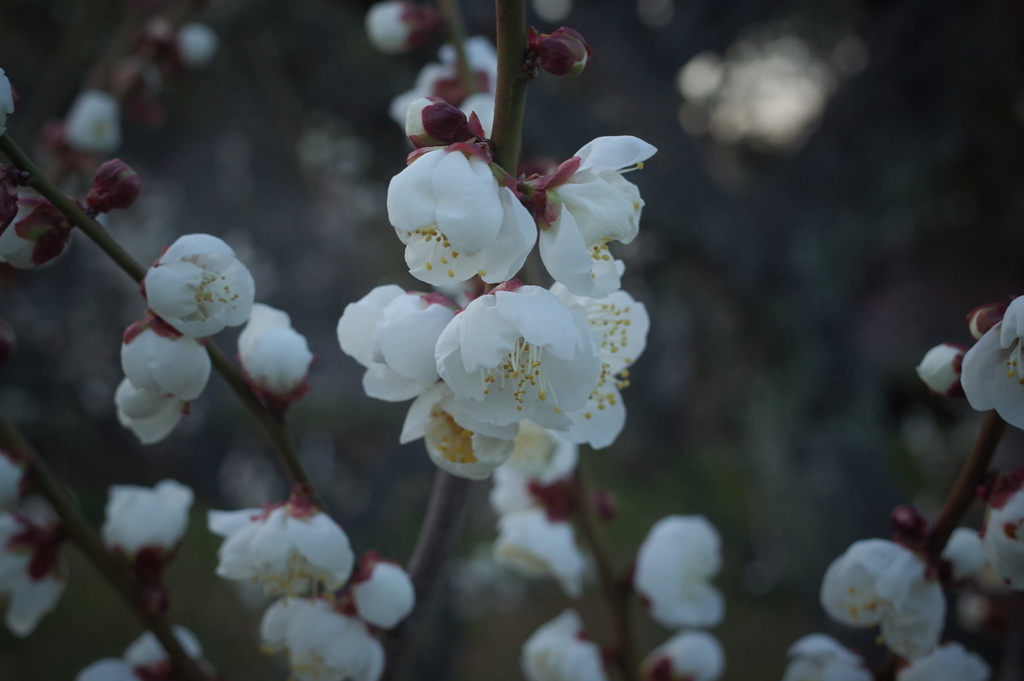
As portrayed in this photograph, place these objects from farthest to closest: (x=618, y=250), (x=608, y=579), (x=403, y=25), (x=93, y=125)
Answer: (x=618, y=250), (x=93, y=125), (x=403, y=25), (x=608, y=579)

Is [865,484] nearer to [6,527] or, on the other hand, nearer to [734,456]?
[6,527]

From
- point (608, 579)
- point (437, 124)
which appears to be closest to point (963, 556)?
point (608, 579)

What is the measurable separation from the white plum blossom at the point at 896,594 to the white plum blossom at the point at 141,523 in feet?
1.72

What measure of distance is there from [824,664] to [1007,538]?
203 mm

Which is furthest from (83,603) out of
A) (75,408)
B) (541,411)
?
(541,411)

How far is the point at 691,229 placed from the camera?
2154 millimetres

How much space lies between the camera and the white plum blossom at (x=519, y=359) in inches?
13.3

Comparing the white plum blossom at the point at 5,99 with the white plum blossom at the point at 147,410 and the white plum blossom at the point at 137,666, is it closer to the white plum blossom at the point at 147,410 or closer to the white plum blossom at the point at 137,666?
the white plum blossom at the point at 147,410

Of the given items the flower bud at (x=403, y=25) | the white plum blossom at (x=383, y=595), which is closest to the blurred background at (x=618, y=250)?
the flower bud at (x=403, y=25)

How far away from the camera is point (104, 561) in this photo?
524mm

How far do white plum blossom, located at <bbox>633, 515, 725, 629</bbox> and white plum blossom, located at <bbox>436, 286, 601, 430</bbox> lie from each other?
36 centimetres

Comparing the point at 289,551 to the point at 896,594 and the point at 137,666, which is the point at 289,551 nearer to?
the point at 137,666

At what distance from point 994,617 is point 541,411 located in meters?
1.06

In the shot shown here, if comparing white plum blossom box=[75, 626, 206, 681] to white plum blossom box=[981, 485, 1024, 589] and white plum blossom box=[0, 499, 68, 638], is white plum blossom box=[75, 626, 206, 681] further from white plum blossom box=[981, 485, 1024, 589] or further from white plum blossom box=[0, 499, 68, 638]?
white plum blossom box=[981, 485, 1024, 589]
